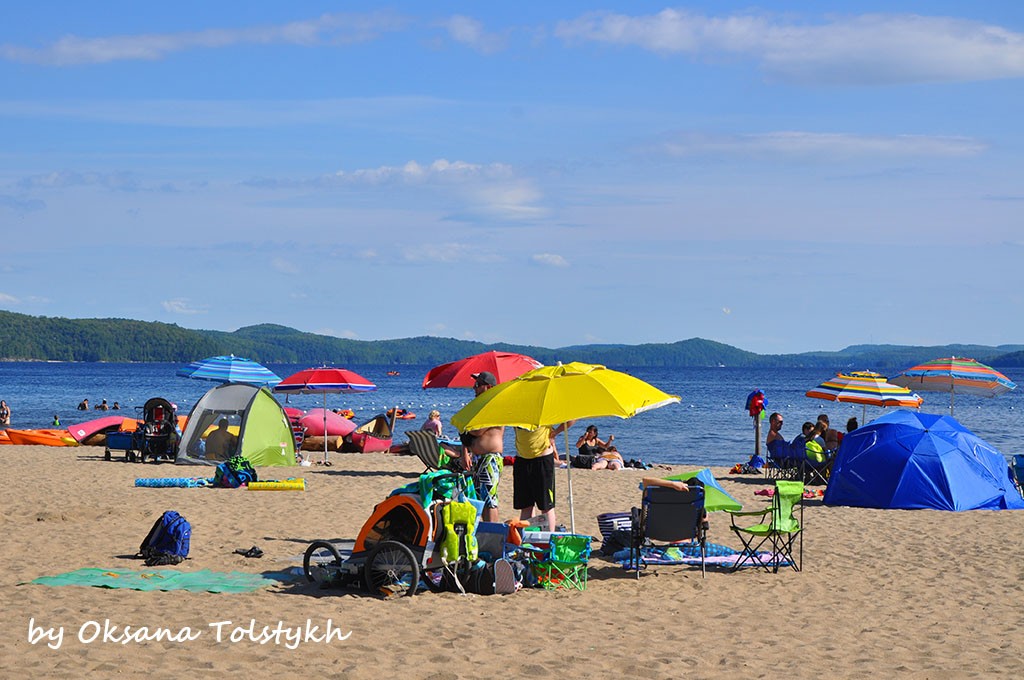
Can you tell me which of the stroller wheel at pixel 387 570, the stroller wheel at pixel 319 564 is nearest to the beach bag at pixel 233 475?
the stroller wheel at pixel 319 564

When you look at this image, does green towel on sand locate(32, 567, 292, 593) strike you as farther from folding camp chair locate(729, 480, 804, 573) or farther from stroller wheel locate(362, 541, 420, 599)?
folding camp chair locate(729, 480, 804, 573)

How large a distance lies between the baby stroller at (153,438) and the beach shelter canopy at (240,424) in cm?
34

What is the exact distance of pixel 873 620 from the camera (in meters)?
8.66

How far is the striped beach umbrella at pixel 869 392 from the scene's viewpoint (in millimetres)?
19328

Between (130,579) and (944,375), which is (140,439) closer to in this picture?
(130,579)

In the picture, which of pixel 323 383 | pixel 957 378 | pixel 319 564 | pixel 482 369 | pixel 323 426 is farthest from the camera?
pixel 323 426

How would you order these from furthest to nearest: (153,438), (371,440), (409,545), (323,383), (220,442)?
(371,440) → (323,383) → (153,438) → (220,442) → (409,545)

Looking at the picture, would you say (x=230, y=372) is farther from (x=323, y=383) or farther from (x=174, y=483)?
(x=174, y=483)

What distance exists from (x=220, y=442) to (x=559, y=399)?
1194 centimetres

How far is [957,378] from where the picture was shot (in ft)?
65.8

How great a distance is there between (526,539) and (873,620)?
300 centimetres

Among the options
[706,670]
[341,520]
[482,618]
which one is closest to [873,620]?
[706,670]

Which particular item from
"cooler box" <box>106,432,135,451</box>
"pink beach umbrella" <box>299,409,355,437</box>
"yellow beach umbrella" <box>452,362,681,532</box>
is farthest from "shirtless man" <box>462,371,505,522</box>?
"pink beach umbrella" <box>299,409,355,437</box>

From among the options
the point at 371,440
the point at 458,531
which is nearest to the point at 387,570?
the point at 458,531
